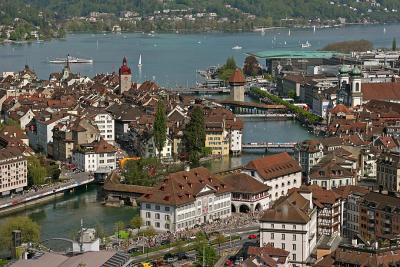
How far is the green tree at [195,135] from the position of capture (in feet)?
A: 61.4

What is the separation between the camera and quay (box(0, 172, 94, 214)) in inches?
583

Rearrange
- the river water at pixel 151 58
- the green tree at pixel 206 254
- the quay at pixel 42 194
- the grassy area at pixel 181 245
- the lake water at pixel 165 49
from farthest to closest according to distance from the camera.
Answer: the lake water at pixel 165 49, the quay at pixel 42 194, the river water at pixel 151 58, the grassy area at pixel 181 245, the green tree at pixel 206 254

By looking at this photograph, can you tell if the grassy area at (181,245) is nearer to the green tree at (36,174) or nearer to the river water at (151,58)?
the river water at (151,58)

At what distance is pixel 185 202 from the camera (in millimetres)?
13117

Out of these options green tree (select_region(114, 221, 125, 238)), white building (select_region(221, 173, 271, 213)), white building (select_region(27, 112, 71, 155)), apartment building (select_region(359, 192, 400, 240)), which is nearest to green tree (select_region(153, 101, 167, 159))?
white building (select_region(27, 112, 71, 155))

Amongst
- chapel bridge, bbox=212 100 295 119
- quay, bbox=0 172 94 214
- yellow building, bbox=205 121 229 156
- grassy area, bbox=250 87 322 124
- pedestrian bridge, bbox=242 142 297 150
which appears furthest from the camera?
chapel bridge, bbox=212 100 295 119

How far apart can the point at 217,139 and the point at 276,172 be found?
16.4ft

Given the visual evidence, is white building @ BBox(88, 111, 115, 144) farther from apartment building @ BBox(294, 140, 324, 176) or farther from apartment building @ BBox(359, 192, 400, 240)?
apartment building @ BBox(359, 192, 400, 240)

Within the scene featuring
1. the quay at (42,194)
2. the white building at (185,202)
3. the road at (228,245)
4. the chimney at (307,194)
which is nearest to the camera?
the road at (228,245)

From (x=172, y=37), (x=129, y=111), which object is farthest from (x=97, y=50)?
(x=129, y=111)

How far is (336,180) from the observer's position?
14695 millimetres

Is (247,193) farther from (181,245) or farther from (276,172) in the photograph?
(181,245)

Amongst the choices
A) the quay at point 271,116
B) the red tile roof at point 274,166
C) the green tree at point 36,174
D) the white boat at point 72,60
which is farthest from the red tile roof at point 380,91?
the white boat at point 72,60

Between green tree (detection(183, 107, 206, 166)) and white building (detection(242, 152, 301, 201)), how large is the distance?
349cm
